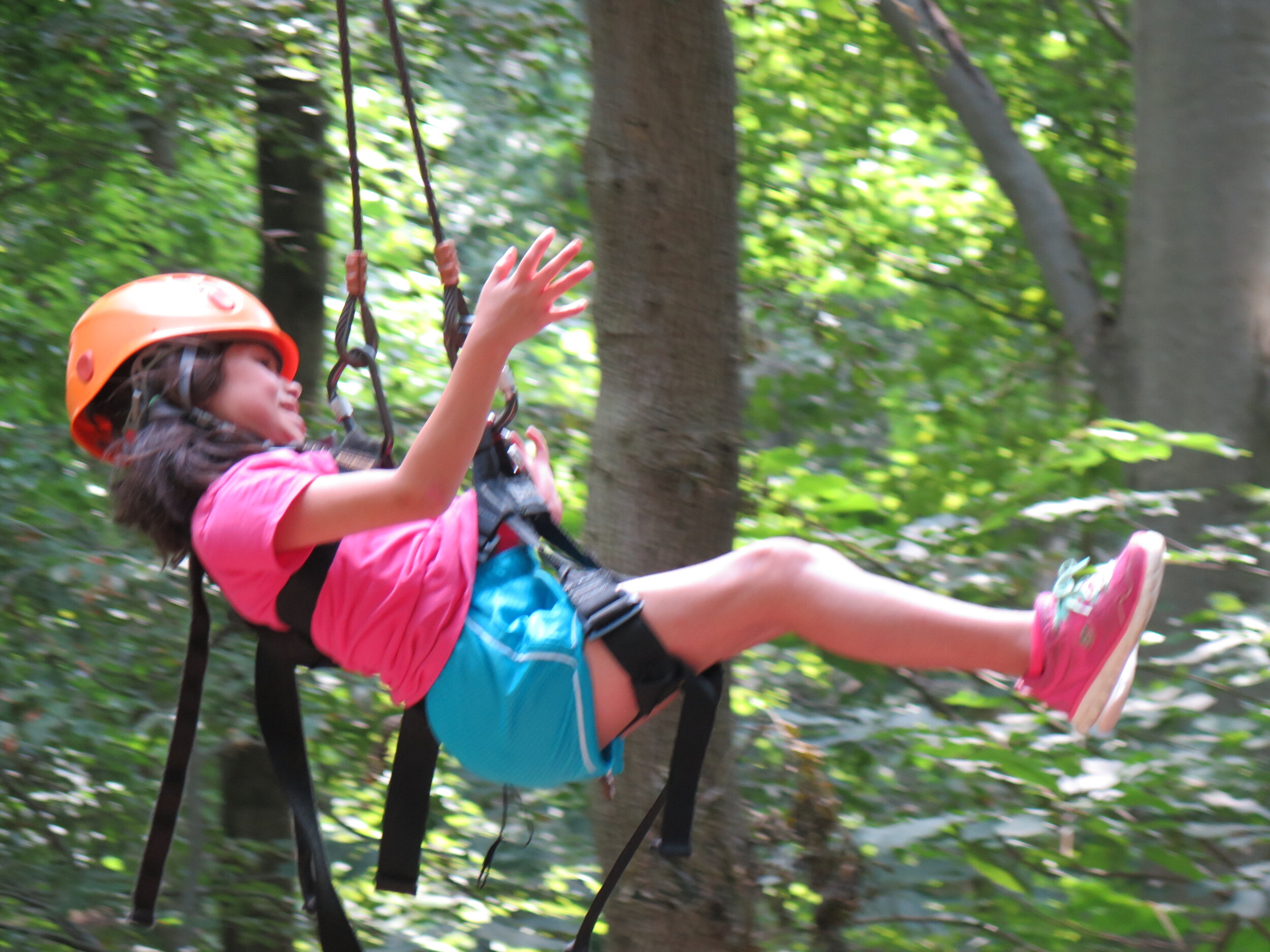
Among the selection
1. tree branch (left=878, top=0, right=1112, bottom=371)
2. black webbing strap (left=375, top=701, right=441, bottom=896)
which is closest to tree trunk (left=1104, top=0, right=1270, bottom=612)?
tree branch (left=878, top=0, right=1112, bottom=371)

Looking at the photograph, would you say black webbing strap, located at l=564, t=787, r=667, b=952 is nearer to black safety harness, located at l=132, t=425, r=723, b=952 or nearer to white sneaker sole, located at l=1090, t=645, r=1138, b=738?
black safety harness, located at l=132, t=425, r=723, b=952

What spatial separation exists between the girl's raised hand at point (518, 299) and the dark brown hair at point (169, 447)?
0.63 m

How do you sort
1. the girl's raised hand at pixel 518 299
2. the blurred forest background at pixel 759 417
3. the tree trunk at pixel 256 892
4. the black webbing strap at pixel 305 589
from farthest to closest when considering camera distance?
the tree trunk at pixel 256 892, the blurred forest background at pixel 759 417, the black webbing strap at pixel 305 589, the girl's raised hand at pixel 518 299

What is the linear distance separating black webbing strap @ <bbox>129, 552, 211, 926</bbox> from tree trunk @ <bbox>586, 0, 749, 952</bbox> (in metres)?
0.73

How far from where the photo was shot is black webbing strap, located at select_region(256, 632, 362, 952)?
82.9 inches

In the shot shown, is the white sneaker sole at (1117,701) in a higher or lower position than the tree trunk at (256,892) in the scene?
higher

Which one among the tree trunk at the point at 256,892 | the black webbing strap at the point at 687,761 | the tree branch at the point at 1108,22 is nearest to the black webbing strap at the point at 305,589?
the black webbing strap at the point at 687,761

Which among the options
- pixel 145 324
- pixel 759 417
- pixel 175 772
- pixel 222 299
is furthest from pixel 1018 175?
pixel 175 772

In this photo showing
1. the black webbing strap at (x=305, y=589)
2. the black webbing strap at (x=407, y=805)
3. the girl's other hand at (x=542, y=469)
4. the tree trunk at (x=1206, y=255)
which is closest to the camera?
the black webbing strap at (x=305, y=589)

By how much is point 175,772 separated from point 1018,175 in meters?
3.47

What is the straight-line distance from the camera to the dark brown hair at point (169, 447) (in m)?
2.06

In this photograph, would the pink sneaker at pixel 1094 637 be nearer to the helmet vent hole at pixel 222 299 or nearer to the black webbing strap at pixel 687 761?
the black webbing strap at pixel 687 761

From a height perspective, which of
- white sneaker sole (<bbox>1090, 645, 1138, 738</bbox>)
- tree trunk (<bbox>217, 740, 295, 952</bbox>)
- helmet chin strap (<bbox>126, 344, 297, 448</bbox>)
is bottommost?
tree trunk (<bbox>217, 740, 295, 952</bbox>)

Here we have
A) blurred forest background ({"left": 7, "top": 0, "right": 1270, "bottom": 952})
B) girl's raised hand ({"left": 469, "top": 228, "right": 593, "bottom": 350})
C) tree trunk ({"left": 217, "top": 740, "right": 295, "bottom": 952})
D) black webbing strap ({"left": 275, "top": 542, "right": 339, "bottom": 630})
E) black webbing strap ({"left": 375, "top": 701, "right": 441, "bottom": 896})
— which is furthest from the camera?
tree trunk ({"left": 217, "top": 740, "right": 295, "bottom": 952})
